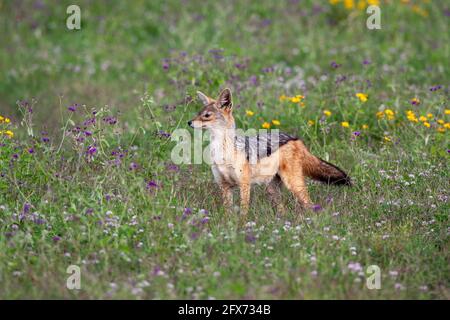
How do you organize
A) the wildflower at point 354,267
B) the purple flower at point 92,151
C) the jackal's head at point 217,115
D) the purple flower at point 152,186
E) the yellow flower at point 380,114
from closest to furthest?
the wildflower at point 354,267 → the purple flower at point 152,186 → the purple flower at point 92,151 → the jackal's head at point 217,115 → the yellow flower at point 380,114

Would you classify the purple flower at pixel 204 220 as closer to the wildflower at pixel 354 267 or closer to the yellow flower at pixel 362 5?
the wildflower at pixel 354 267

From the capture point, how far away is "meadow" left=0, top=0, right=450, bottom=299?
6.10 meters

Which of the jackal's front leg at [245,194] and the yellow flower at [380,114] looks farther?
the yellow flower at [380,114]

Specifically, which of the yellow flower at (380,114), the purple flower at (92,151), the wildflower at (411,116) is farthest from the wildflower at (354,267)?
the yellow flower at (380,114)

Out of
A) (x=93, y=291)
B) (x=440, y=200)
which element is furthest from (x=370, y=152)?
(x=93, y=291)

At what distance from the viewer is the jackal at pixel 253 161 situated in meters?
7.67

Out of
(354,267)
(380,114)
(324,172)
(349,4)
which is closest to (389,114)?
(380,114)

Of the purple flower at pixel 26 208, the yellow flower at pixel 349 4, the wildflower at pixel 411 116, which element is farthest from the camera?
the yellow flower at pixel 349 4

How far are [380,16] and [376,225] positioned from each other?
827cm

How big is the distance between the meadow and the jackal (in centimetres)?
21

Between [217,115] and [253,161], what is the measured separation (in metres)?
0.61

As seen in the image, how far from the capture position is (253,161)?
25.6 feet

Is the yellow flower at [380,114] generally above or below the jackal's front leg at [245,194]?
above
